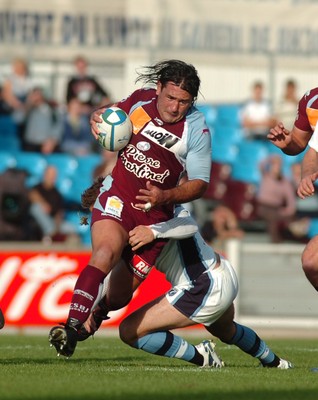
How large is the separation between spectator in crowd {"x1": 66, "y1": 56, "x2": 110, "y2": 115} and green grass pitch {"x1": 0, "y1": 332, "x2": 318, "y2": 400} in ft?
32.4

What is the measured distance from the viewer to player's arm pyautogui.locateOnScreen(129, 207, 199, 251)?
28.1ft

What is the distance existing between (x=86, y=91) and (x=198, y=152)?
12.0m

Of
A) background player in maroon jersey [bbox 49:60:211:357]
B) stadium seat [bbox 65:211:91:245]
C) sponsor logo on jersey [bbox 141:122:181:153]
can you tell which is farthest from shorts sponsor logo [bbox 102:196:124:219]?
stadium seat [bbox 65:211:91:245]

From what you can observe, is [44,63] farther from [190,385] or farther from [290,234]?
[190,385]

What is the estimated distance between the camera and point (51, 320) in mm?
15508

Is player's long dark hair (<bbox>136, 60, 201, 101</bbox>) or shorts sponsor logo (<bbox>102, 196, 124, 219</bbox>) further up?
player's long dark hair (<bbox>136, 60, 201, 101</bbox>)

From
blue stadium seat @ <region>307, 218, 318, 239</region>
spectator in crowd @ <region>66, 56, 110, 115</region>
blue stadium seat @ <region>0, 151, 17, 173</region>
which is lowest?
blue stadium seat @ <region>307, 218, 318, 239</region>

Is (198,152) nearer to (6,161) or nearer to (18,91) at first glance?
(6,161)

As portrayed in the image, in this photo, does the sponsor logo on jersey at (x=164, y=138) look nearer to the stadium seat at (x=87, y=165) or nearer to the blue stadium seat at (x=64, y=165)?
the stadium seat at (x=87, y=165)

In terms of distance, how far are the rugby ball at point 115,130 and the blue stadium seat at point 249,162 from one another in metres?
12.0

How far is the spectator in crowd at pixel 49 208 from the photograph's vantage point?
18.5m

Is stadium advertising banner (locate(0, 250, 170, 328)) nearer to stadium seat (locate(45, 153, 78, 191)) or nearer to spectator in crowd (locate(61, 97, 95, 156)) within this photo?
stadium seat (locate(45, 153, 78, 191))

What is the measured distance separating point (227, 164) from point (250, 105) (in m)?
1.26

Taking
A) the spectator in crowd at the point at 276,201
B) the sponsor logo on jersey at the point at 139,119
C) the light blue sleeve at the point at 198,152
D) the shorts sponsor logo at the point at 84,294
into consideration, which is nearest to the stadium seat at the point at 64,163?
the spectator in crowd at the point at 276,201
